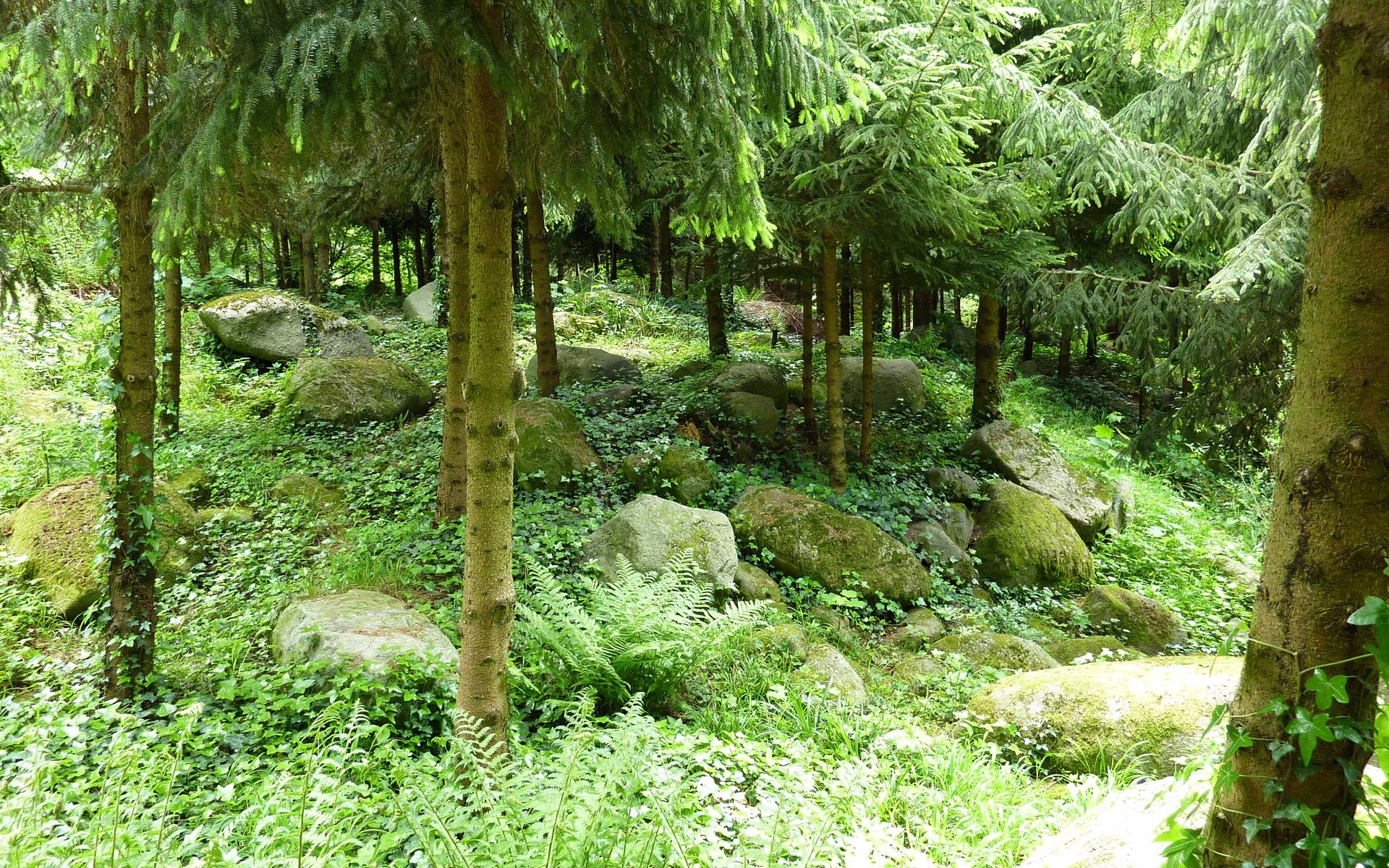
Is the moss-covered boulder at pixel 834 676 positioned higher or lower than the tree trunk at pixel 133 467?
lower

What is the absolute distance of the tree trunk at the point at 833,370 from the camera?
8.12 m

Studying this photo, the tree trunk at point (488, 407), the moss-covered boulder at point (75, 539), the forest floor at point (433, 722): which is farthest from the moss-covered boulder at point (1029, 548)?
the moss-covered boulder at point (75, 539)

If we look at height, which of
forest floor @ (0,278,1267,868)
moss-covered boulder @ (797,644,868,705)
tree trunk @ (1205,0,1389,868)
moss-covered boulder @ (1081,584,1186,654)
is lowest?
moss-covered boulder @ (1081,584,1186,654)

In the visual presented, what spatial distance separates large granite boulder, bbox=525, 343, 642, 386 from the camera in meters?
10.4

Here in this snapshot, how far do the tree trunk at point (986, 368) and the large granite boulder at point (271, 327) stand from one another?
10020 millimetres

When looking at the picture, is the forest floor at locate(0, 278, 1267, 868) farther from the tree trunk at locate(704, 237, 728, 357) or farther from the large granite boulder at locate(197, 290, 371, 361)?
the tree trunk at locate(704, 237, 728, 357)

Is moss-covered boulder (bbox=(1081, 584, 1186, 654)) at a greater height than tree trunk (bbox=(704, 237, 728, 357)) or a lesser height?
lesser

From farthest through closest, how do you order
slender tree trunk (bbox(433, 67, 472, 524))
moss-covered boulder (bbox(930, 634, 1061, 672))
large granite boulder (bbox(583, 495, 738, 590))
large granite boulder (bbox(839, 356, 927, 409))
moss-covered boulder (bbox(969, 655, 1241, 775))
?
large granite boulder (bbox(839, 356, 927, 409)) → large granite boulder (bbox(583, 495, 738, 590)) → slender tree trunk (bbox(433, 67, 472, 524)) → moss-covered boulder (bbox(930, 634, 1061, 672)) → moss-covered boulder (bbox(969, 655, 1241, 775))

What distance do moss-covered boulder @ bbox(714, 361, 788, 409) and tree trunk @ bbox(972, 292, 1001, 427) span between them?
10.4 feet

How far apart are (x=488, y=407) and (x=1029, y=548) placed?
6877 millimetres

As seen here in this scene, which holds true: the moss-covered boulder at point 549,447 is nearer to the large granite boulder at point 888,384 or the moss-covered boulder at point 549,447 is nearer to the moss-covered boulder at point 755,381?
the moss-covered boulder at point 755,381

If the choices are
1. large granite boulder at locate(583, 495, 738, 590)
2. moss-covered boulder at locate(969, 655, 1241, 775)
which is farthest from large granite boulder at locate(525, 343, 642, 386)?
moss-covered boulder at locate(969, 655, 1241, 775)

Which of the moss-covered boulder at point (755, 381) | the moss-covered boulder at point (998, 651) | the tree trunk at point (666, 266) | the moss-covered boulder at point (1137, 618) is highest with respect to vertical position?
the tree trunk at point (666, 266)

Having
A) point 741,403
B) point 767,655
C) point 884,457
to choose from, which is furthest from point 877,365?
point 767,655
